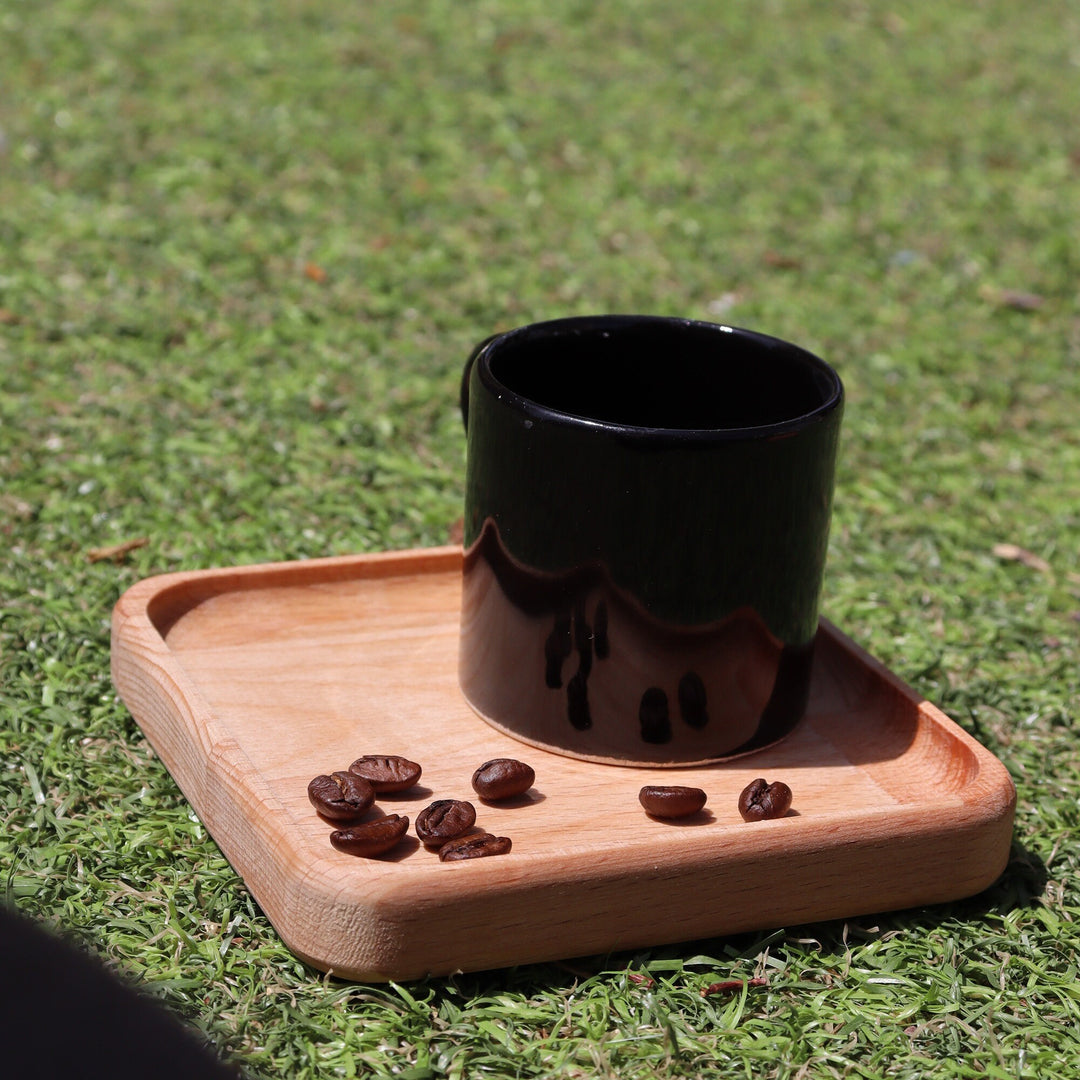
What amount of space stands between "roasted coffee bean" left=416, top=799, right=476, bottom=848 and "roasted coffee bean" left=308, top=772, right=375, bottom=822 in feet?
0.25

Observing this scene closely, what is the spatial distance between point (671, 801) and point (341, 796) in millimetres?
442

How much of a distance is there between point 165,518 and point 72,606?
449 millimetres

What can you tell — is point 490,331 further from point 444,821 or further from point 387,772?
point 444,821

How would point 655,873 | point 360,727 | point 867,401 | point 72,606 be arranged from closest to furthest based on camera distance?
1. point 655,873
2. point 360,727
3. point 72,606
4. point 867,401

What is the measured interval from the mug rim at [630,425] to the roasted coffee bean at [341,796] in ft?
1.79

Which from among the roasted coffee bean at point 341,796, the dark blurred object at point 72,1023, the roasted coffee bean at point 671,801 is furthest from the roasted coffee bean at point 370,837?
the dark blurred object at point 72,1023

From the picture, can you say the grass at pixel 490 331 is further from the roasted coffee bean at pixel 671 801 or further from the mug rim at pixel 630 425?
the mug rim at pixel 630 425

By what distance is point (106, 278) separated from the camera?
4.37m

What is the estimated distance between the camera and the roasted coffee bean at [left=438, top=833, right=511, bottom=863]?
181cm

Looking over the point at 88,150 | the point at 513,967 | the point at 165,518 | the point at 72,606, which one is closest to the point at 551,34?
the point at 88,150

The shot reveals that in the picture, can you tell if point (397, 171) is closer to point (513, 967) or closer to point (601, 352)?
point (601, 352)

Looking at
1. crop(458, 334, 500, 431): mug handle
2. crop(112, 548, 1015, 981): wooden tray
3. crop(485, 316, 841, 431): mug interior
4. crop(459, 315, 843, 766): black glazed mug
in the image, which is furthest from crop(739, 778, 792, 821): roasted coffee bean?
crop(458, 334, 500, 431): mug handle

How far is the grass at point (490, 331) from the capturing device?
1.88 meters

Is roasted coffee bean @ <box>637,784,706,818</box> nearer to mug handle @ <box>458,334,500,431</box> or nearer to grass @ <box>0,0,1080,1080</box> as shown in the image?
grass @ <box>0,0,1080,1080</box>
